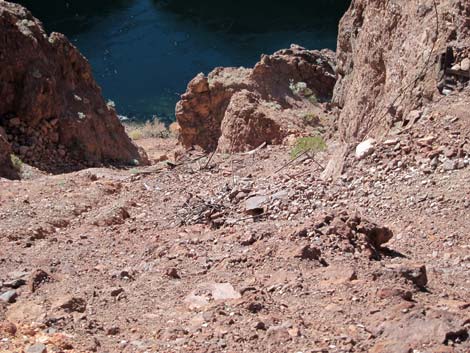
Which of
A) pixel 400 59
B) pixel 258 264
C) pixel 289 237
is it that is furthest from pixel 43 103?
pixel 258 264

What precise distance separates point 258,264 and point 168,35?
2658 centimetres

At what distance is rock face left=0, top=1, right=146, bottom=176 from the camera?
13109 mm

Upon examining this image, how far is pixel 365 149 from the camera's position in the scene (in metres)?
6.12

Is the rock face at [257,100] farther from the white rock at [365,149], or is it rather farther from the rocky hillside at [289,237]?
the white rock at [365,149]

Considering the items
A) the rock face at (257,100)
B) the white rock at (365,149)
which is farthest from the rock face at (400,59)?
the rock face at (257,100)

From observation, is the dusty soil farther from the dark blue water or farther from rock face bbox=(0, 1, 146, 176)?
the dark blue water

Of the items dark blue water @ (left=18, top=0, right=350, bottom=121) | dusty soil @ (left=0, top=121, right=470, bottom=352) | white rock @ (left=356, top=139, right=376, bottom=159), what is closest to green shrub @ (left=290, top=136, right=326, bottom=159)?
dusty soil @ (left=0, top=121, right=470, bottom=352)

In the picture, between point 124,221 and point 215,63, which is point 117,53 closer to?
point 215,63

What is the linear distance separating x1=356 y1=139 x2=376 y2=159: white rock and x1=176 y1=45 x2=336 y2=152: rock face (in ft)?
19.4

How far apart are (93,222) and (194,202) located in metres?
1.03

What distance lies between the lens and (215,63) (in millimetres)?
27562

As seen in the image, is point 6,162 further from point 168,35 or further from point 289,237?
point 168,35

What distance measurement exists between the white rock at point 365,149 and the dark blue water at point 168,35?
20374 mm

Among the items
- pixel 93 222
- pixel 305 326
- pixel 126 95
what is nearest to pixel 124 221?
pixel 93 222
